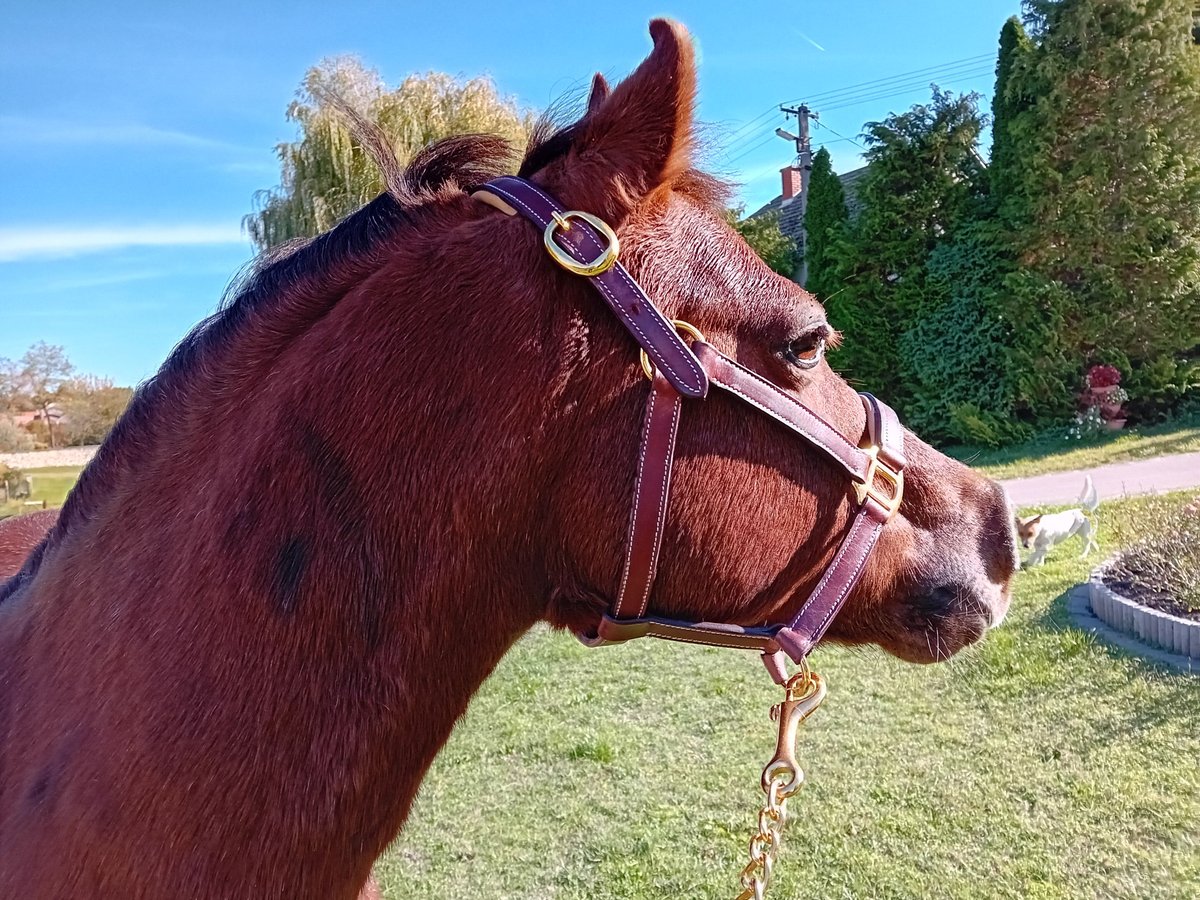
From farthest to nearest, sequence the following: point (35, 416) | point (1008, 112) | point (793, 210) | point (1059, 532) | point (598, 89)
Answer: point (793, 210)
point (35, 416)
point (1008, 112)
point (1059, 532)
point (598, 89)

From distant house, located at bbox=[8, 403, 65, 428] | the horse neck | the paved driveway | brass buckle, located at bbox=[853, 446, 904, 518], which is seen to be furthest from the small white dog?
distant house, located at bbox=[8, 403, 65, 428]

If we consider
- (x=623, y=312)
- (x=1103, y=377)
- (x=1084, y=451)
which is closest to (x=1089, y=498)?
(x=1084, y=451)

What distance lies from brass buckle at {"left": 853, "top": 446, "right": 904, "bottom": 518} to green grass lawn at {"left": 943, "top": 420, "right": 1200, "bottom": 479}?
10064 mm

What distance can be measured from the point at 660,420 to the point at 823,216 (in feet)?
50.4

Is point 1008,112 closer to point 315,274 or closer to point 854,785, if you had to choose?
point 854,785

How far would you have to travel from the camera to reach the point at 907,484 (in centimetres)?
155

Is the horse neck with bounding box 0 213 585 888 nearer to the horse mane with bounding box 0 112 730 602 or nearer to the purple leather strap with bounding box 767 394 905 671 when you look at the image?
the horse mane with bounding box 0 112 730 602

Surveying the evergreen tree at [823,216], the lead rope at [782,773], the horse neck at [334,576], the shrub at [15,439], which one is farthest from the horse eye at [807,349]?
the shrub at [15,439]

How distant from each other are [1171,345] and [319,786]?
1570cm

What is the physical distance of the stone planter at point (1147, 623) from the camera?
15.5ft

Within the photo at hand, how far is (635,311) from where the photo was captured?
3.88 feet

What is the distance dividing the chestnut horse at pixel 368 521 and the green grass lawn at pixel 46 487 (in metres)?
13.3

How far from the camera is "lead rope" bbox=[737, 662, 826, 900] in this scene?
138 cm

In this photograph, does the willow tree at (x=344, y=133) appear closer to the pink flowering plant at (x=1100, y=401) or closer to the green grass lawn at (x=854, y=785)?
the green grass lawn at (x=854, y=785)
